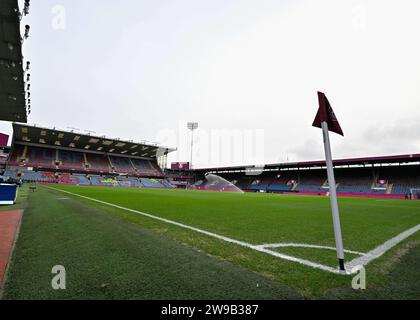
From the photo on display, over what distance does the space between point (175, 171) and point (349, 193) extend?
62.0 m

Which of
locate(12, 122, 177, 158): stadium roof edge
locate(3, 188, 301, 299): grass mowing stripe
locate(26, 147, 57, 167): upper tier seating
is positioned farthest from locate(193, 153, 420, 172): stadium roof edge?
locate(26, 147, 57, 167): upper tier seating

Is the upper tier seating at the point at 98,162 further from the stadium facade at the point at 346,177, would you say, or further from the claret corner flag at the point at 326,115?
the claret corner flag at the point at 326,115

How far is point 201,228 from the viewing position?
589cm

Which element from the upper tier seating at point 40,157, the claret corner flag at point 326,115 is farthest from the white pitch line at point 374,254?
the upper tier seating at point 40,157

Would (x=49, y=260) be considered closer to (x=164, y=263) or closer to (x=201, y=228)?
(x=164, y=263)

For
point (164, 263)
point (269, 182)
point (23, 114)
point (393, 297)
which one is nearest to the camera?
point (393, 297)

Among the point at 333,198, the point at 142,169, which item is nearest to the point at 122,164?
the point at 142,169

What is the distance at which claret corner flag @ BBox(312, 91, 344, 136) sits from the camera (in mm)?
3344

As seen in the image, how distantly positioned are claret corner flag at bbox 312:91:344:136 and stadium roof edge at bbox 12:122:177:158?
2229 inches

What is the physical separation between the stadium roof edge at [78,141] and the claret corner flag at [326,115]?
56.6 meters

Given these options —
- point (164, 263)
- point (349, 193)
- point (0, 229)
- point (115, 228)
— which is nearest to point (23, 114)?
point (0, 229)

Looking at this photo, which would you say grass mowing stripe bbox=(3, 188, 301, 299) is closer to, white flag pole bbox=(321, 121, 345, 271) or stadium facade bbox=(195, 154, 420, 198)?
white flag pole bbox=(321, 121, 345, 271)

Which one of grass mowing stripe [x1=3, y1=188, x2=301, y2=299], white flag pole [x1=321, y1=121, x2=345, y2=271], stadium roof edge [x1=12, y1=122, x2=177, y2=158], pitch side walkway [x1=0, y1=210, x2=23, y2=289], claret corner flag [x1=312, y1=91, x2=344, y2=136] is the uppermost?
stadium roof edge [x1=12, y1=122, x2=177, y2=158]
